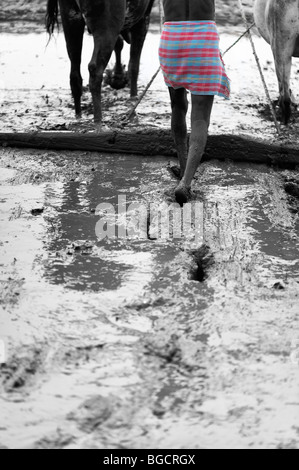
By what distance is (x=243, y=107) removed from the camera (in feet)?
22.9

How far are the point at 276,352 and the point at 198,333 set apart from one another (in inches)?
12.8

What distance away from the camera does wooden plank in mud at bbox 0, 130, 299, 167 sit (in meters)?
5.28

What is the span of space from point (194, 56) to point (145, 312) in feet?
6.06

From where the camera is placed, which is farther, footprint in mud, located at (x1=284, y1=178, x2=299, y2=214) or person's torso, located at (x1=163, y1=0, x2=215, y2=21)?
footprint in mud, located at (x1=284, y1=178, x2=299, y2=214)

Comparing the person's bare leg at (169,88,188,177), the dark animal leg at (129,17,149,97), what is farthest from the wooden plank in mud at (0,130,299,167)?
the dark animal leg at (129,17,149,97)

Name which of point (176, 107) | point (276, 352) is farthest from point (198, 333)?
point (176, 107)

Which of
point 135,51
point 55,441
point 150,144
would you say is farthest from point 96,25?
point 55,441

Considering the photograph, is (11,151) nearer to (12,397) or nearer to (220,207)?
(220,207)

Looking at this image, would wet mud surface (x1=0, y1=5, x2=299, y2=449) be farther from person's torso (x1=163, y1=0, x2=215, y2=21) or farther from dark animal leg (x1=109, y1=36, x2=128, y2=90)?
dark animal leg (x1=109, y1=36, x2=128, y2=90)

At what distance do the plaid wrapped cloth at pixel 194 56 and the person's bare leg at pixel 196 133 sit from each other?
0.28 feet

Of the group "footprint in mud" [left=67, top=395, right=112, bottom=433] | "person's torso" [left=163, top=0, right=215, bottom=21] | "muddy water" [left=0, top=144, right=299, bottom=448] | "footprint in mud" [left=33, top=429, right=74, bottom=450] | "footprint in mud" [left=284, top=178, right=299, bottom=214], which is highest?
"person's torso" [left=163, top=0, right=215, bottom=21]

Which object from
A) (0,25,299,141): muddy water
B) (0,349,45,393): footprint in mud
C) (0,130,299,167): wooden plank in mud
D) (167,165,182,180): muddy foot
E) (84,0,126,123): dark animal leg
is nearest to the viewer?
(0,349,45,393): footprint in mud

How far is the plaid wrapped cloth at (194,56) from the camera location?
4.18 m

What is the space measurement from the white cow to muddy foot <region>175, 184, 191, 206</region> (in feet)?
8.28
